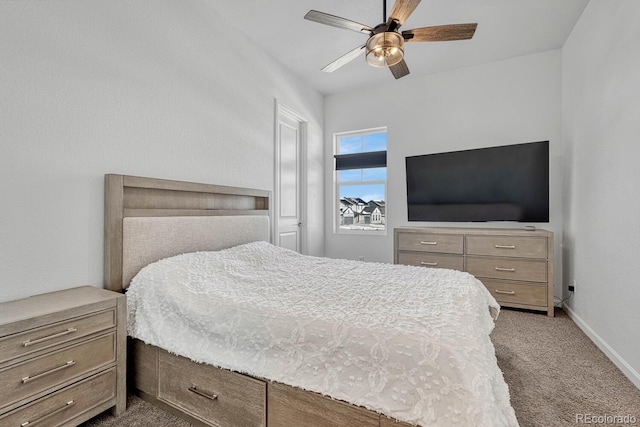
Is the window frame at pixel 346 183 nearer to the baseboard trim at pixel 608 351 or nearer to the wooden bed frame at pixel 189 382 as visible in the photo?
the baseboard trim at pixel 608 351

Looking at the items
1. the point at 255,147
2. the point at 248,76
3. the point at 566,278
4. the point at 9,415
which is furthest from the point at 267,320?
the point at 566,278

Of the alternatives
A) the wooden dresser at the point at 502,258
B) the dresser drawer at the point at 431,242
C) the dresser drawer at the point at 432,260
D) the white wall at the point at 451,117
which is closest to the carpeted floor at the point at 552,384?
the wooden dresser at the point at 502,258

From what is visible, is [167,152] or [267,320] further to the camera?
[167,152]

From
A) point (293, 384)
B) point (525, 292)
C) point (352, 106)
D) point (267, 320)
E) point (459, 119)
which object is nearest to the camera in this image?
point (293, 384)

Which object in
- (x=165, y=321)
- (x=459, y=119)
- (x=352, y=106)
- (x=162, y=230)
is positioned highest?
(x=352, y=106)

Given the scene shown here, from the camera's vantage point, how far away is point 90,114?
1.88 m

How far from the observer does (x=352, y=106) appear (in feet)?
15.1

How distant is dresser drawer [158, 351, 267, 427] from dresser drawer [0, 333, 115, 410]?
286mm

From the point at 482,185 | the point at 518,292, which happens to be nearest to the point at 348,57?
the point at 482,185

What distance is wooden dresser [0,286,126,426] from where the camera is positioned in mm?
1260

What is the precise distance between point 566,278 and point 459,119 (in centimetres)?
224

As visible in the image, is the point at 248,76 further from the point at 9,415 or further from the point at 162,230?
the point at 9,415

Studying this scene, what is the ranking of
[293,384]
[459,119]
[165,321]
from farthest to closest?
[459,119] < [165,321] < [293,384]

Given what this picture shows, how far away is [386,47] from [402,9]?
0.24 meters
